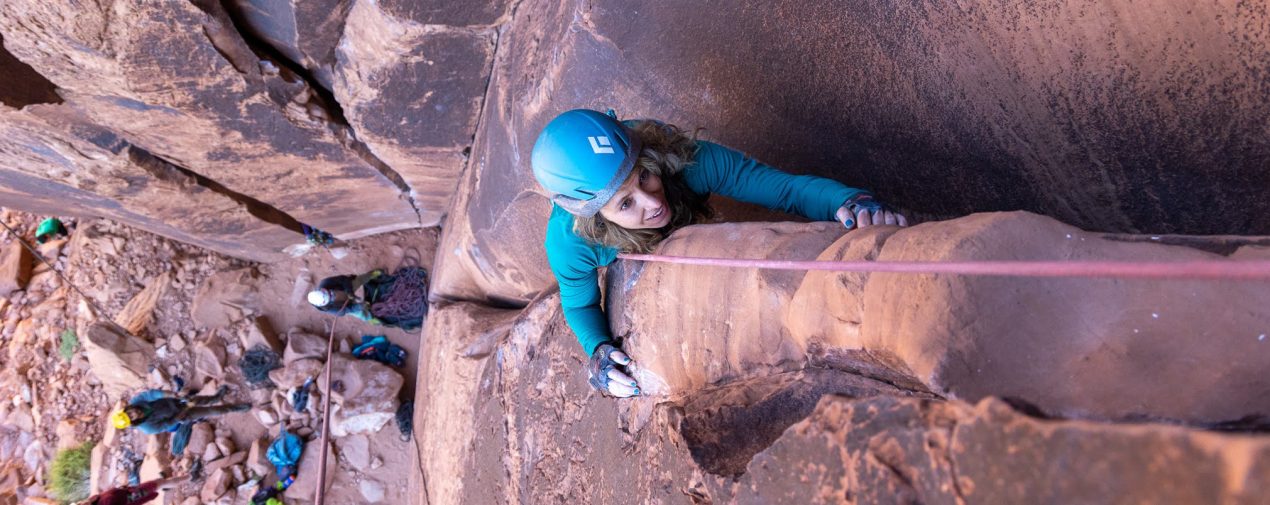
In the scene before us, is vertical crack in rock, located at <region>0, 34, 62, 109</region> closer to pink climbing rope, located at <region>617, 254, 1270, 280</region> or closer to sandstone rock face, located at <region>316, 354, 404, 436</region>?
sandstone rock face, located at <region>316, 354, 404, 436</region>

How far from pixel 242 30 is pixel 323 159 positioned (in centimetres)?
101

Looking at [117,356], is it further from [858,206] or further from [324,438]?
[858,206]

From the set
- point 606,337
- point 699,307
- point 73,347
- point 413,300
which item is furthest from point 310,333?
point 699,307

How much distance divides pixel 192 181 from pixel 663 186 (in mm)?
3423

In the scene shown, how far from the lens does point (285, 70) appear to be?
3.19 meters

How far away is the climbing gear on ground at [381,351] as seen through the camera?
555cm

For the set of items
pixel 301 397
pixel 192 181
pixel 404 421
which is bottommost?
pixel 404 421

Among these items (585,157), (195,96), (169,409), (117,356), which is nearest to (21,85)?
(195,96)

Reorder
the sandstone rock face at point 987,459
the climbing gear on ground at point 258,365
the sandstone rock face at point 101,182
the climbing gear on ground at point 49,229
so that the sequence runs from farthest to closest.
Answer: the climbing gear on ground at point 49,229, the climbing gear on ground at point 258,365, the sandstone rock face at point 101,182, the sandstone rock face at point 987,459

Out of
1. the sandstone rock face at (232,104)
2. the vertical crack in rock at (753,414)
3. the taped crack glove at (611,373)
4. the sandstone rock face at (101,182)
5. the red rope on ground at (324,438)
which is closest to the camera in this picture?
the vertical crack in rock at (753,414)

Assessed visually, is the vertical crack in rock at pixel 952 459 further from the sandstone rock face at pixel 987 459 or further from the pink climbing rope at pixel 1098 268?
the pink climbing rope at pixel 1098 268

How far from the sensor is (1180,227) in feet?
5.84

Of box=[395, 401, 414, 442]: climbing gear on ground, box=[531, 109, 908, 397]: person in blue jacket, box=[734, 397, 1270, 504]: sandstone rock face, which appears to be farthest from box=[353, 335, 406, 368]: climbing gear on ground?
box=[734, 397, 1270, 504]: sandstone rock face

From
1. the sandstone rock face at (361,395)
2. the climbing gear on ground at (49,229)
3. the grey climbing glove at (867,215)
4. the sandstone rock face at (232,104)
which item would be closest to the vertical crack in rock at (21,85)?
the sandstone rock face at (232,104)
